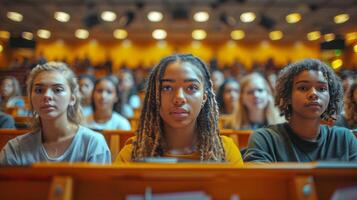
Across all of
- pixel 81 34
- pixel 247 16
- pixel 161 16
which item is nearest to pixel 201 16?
pixel 161 16

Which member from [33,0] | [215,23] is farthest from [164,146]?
[215,23]

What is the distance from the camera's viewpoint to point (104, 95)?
8.71ft

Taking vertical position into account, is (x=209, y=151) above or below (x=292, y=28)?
below

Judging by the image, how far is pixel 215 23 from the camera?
381 inches

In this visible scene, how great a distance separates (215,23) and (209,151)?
357 inches

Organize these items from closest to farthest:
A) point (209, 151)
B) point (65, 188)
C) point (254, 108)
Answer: point (65, 188) → point (209, 151) → point (254, 108)

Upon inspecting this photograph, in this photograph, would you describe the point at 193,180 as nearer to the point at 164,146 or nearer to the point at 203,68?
the point at 164,146

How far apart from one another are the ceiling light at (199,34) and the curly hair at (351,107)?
9.16 meters

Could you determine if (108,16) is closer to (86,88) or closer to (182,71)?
(86,88)

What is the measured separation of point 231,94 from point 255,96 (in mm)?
717

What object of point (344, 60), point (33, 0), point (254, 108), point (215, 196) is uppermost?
point (33, 0)

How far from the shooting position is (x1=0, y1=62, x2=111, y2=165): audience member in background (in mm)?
1313

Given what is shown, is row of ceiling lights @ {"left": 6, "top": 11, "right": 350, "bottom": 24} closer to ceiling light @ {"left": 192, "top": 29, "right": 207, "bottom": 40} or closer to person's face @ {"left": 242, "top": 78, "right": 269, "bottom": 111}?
ceiling light @ {"left": 192, "top": 29, "right": 207, "bottom": 40}

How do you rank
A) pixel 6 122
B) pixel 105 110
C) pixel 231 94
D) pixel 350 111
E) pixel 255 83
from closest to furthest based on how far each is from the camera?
pixel 350 111 < pixel 6 122 < pixel 255 83 < pixel 105 110 < pixel 231 94
